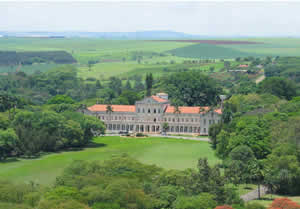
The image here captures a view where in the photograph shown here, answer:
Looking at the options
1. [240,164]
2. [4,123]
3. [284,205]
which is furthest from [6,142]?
[284,205]

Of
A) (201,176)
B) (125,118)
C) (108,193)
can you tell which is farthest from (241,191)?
(125,118)

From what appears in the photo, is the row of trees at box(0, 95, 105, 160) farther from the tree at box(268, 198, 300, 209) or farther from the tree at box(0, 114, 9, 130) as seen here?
the tree at box(268, 198, 300, 209)

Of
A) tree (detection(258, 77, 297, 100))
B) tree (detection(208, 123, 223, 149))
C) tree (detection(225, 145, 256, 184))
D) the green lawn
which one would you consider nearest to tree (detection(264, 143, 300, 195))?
tree (detection(225, 145, 256, 184))

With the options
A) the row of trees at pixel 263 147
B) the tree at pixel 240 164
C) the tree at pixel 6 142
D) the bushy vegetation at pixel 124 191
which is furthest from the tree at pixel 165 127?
the bushy vegetation at pixel 124 191

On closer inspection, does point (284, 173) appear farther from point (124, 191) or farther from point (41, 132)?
point (41, 132)

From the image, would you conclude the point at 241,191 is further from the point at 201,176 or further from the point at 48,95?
the point at 48,95
